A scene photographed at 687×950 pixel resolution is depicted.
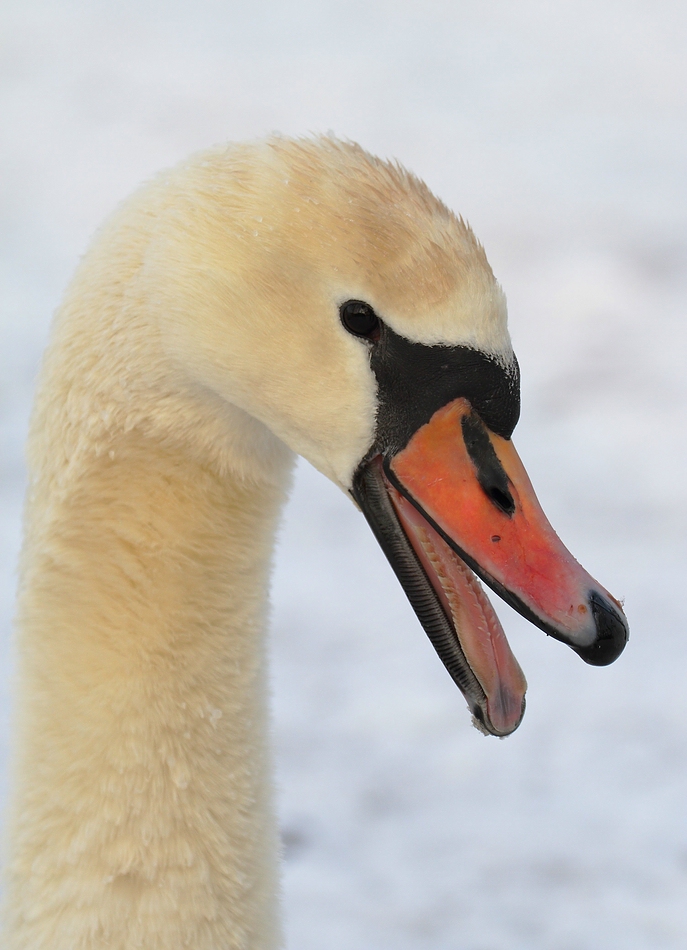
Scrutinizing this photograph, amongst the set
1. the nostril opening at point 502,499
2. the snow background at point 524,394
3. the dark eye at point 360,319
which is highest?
the dark eye at point 360,319

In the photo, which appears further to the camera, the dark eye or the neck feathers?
the neck feathers

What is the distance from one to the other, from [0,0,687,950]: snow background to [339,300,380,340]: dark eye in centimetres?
80

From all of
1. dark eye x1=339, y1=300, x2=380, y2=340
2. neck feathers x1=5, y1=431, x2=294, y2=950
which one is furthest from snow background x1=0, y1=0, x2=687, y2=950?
dark eye x1=339, y1=300, x2=380, y2=340

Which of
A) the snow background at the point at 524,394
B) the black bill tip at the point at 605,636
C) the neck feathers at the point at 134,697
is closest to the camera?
the black bill tip at the point at 605,636

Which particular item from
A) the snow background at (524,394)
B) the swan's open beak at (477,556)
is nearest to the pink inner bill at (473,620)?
the swan's open beak at (477,556)

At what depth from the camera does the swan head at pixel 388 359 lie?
135 centimetres

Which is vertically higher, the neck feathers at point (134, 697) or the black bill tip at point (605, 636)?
the black bill tip at point (605, 636)

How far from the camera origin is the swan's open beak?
136cm

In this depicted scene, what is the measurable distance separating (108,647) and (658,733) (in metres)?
2.15

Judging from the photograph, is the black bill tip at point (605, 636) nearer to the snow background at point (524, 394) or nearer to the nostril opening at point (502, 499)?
the nostril opening at point (502, 499)

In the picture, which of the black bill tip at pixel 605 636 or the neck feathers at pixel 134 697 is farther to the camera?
the neck feathers at pixel 134 697

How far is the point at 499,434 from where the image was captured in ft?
4.66

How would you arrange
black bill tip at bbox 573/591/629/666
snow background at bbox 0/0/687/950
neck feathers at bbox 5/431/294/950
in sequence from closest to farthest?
black bill tip at bbox 573/591/629/666 → neck feathers at bbox 5/431/294/950 → snow background at bbox 0/0/687/950

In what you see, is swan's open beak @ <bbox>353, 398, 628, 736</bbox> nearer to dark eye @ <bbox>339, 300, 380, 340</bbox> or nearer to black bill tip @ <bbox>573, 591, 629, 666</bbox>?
black bill tip @ <bbox>573, 591, 629, 666</bbox>
